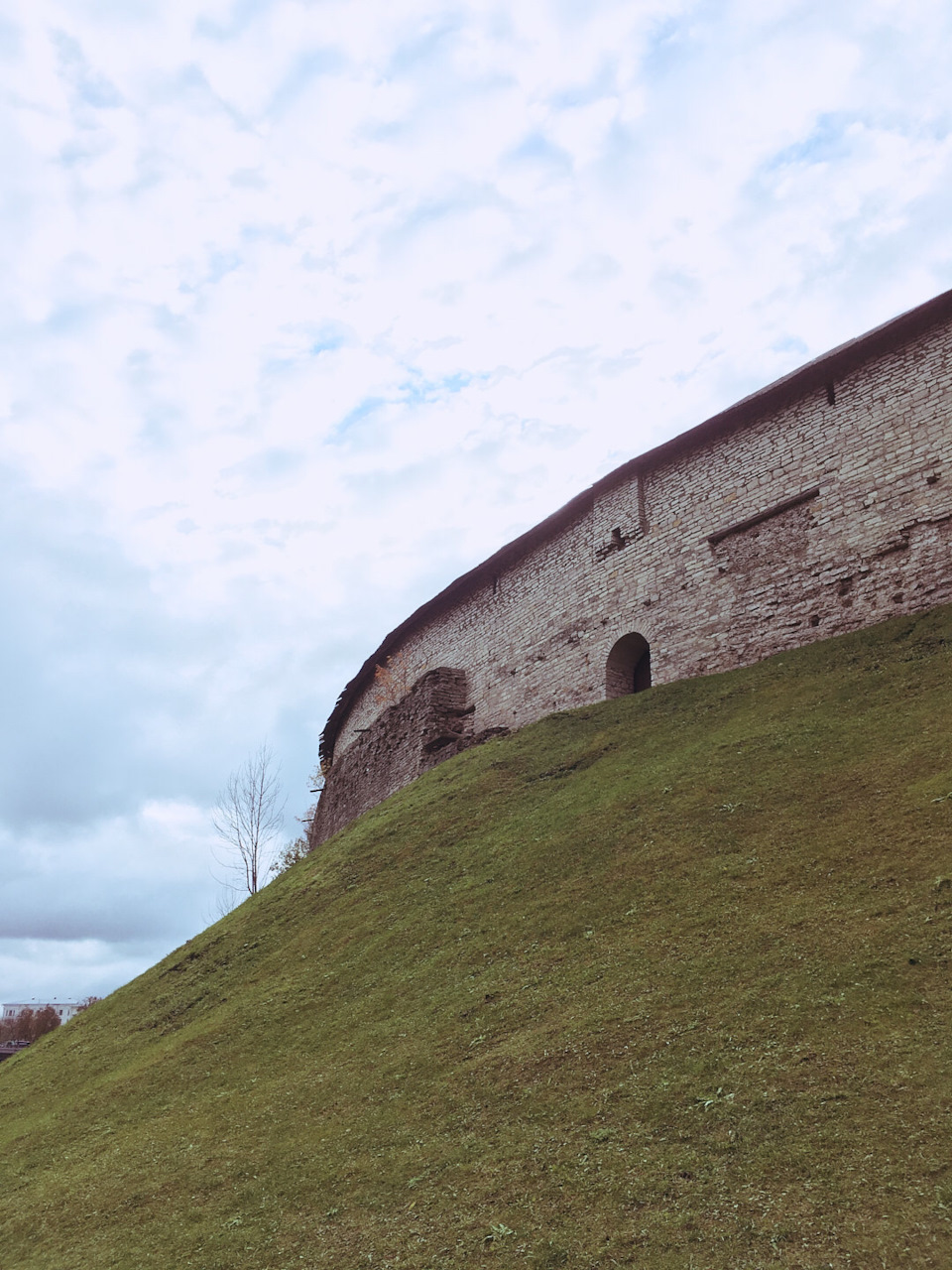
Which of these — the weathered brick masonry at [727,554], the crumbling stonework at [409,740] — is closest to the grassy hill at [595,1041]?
the weathered brick masonry at [727,554]

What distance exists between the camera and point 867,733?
952 centimetres

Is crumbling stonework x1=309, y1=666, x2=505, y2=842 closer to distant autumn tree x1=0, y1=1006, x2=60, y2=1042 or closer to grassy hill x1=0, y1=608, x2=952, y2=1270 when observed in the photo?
grassy hill x1=0, y1=608, x2=952, y2=1270

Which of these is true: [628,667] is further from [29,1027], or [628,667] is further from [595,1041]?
[29,1027]

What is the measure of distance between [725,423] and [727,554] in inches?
93.5

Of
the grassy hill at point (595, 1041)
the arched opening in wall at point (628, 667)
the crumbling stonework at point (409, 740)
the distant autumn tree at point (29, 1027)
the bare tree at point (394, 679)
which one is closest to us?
the grassy hill at point (595, 1041)

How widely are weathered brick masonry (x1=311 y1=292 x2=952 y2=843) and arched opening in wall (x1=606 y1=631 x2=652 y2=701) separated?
36 millimetres

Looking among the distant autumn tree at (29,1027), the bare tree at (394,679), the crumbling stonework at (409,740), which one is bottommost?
the distant autumn tree at (29,1027)

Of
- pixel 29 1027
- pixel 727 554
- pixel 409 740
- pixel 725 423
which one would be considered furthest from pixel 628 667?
pixel 29 1027

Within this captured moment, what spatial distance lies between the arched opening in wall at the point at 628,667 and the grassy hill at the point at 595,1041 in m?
3.43

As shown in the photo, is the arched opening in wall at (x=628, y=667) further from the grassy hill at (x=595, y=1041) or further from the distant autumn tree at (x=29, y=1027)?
the distant autumn tree at (x=29, y=1027)

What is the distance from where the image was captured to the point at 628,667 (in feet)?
55.4

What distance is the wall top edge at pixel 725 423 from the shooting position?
43.5ft

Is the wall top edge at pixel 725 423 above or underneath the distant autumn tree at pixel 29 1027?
above

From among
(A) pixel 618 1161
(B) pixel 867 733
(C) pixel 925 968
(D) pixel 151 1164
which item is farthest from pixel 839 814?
(D) pixel 151 1164
